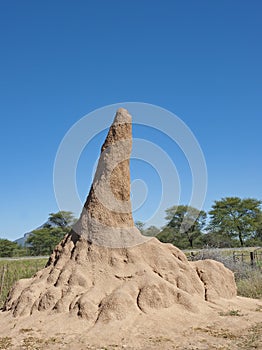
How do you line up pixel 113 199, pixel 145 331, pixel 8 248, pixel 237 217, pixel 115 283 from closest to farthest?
1. pixel 145 331
2. pixel 115 283
3. pixel 113 199
4. pixel 237 217
5. pixel 8 248

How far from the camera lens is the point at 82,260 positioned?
7938 mm

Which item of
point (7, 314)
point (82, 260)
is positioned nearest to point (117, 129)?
point (82, 260)

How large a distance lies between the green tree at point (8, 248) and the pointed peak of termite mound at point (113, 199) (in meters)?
37.9

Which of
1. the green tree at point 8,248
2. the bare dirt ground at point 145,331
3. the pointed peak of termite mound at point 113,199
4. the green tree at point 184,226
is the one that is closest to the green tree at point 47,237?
the green tree at point 8,248

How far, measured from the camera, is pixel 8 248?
146 feet

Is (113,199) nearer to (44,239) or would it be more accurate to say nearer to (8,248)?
(44,239)

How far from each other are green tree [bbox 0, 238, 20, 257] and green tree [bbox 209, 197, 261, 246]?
69.9 ft

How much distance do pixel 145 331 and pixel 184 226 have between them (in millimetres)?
36251

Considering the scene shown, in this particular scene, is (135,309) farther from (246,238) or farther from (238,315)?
(246,238)

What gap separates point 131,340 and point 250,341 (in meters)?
1.74

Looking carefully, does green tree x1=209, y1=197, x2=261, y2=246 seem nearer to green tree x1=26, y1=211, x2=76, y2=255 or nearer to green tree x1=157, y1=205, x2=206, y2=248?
green tree x1=157, y1=205, x2=206, y2=248

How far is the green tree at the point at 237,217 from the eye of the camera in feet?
131

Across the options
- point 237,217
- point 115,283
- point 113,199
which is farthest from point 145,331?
point 237,217

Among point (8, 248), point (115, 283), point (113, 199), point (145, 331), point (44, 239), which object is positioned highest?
point (44, 239)
